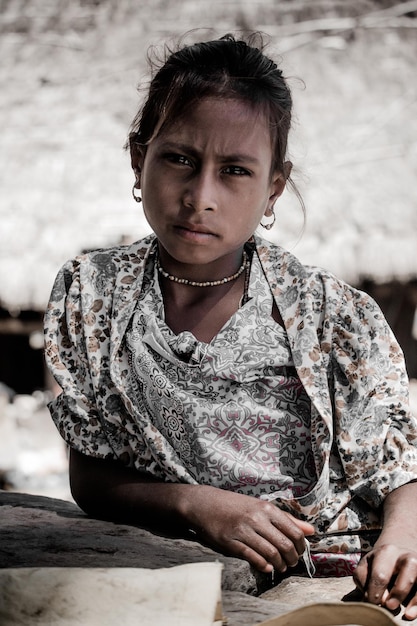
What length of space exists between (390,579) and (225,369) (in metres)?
0.52

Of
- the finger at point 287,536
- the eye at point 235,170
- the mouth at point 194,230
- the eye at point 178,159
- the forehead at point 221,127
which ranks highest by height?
the forehead at point 221,127

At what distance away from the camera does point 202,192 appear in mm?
1716

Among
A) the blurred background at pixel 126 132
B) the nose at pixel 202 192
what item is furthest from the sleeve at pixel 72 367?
the blurred background at pixel 126 132

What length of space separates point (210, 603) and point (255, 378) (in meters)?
0.62

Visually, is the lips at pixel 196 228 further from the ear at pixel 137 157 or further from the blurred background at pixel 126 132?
the blurred background at pixel 126 132

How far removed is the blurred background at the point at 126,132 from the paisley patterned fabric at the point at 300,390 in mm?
3295

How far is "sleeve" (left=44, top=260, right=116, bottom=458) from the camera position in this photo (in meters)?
1.87

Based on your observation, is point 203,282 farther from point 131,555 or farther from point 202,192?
point 131,555

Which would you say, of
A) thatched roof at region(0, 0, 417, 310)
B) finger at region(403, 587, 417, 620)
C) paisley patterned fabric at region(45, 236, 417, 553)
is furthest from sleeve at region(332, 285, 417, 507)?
thatched roof at region(0, 0, 417, 310)

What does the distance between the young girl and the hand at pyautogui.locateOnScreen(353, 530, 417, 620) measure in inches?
5.2

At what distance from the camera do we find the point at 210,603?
4.12 feet

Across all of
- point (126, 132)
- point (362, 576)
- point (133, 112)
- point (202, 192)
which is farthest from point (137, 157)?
point (133, 112)

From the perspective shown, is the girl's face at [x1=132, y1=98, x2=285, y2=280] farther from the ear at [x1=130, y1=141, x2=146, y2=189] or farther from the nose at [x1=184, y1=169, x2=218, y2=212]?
the ear at [x1=130, y1=141, x2=146, y2=189]

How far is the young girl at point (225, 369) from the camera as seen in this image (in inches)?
68.9
